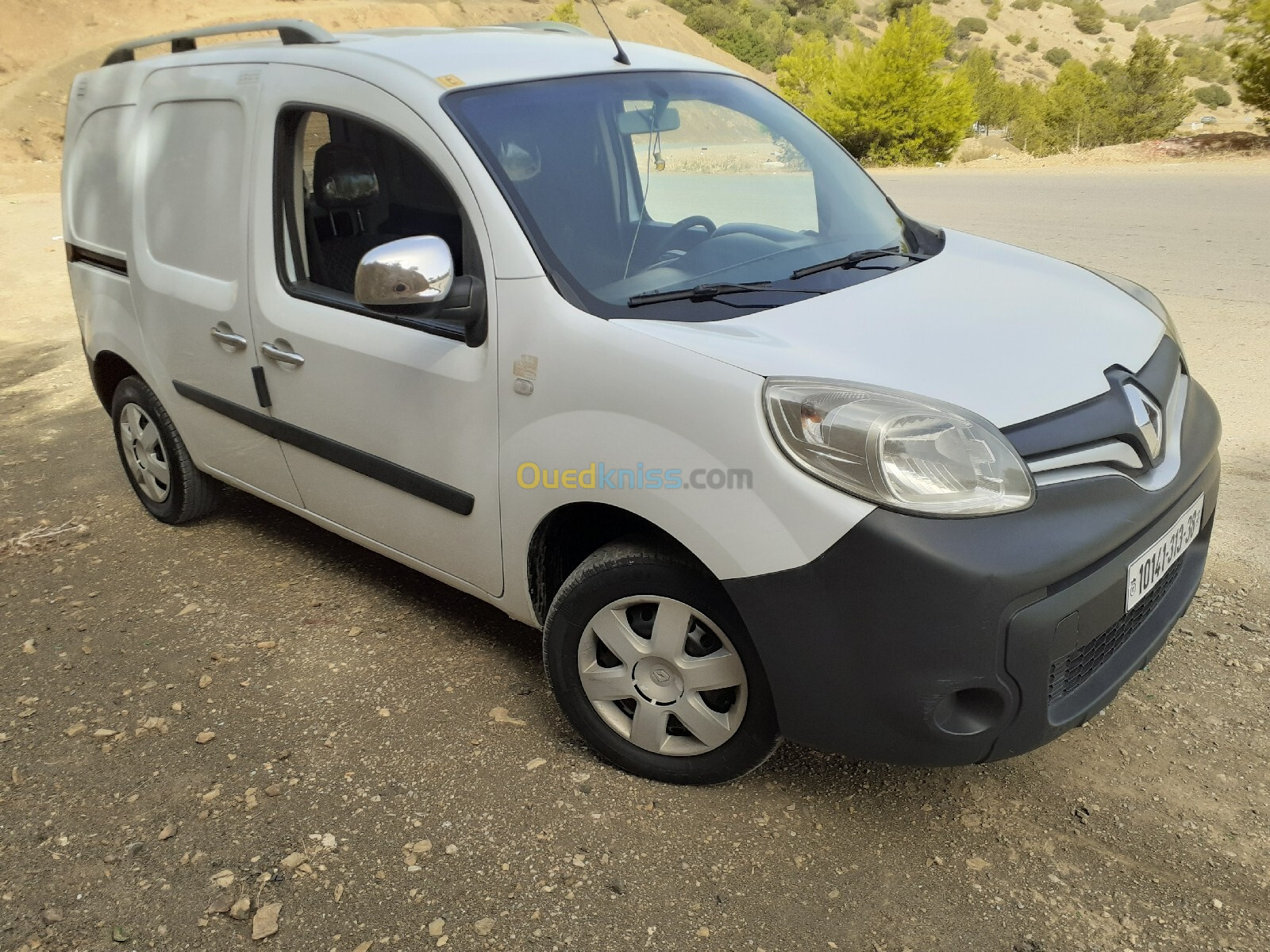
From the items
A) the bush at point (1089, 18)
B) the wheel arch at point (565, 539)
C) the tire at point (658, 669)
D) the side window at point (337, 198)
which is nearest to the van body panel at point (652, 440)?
the wheel arch at point (565, 539)

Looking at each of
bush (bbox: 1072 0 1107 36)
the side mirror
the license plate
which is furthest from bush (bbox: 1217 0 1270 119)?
bush (bbox: 1072 0 1107 36)

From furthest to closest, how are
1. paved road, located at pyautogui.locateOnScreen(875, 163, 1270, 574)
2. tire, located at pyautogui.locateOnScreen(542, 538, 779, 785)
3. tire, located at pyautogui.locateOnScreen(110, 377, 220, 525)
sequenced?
paved road, located at pyautogui.locateOnScreen(875, 163, 1270, 574) < tire, located at pyautogui.locateOnScreen(110, 377, 220, 525) < tire, located at pyautogui.locateOnScreen(542, 538, 779, 785)

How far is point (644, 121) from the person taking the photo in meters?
3.09

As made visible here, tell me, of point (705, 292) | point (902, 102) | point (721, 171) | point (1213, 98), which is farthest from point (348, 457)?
point (1213, 98)

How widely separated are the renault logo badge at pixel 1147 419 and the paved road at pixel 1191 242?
1618 mm

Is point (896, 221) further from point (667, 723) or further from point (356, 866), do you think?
point (356, 866)

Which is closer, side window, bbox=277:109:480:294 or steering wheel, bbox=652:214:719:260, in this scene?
steering wheel, bbox=652:214:719:260

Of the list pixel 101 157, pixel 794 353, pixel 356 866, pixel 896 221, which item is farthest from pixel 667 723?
pixel 101 157

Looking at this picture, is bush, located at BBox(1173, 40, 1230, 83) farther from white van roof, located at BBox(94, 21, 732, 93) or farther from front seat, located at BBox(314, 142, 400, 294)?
front seat, located at BBox(314, 142, 400, 294)

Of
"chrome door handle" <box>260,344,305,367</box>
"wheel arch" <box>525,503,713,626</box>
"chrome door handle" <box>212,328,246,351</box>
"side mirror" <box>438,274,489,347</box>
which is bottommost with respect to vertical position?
"wheel arch" <box>525,503,713,626</box>

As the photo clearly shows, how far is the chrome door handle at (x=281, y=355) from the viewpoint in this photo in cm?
313

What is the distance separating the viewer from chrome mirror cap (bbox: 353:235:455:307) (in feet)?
7.86

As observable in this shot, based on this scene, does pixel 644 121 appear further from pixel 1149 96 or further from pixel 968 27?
pixel 968 27

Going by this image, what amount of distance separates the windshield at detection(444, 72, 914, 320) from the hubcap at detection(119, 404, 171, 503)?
230 cm
